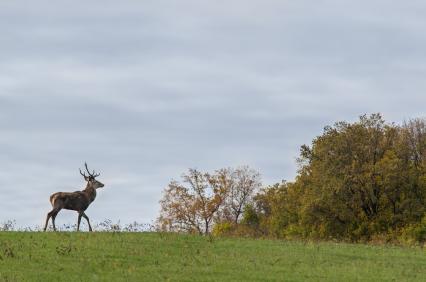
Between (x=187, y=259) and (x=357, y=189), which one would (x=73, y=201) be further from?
(x=357, y=189)

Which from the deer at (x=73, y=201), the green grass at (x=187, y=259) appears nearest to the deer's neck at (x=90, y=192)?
the deer at (x=73, y=201)

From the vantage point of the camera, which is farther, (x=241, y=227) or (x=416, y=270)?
(x=241, y=227)

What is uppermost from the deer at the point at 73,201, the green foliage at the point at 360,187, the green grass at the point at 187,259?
the green foliage at the point at 360,187

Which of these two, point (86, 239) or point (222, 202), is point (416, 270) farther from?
point (222, 202)

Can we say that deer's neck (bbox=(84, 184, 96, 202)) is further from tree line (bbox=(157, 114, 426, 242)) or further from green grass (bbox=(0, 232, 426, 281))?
tree line (bbox=(157, 114, 426, 242))

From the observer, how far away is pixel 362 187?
63938 mm

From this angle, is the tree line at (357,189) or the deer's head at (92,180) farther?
the tree line at (357,189)

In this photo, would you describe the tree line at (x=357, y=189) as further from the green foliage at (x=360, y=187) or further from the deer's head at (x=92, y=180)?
the deer's head at (x=92, y=180)

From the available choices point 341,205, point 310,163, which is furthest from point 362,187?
point 310,163

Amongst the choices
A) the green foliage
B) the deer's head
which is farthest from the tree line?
the deer's head

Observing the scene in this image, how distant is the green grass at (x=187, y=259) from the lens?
23.2m

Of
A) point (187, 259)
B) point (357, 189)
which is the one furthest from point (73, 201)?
point (357, 189)

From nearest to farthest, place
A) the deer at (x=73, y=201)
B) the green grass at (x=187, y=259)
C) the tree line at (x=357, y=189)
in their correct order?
the green grass at (x=187, y=259)
the deer at (x=73, y=201)
the tree line at (x=357, y=189)

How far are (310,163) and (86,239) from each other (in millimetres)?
42892
